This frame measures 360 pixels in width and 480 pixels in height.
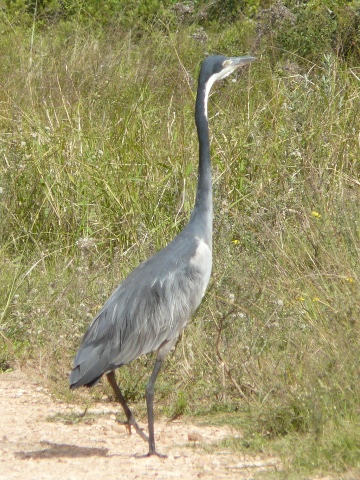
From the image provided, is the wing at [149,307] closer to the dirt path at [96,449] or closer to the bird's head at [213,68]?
A: the dirt path at [96,449]

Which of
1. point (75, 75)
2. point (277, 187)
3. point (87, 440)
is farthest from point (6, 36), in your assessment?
point (87, 440)

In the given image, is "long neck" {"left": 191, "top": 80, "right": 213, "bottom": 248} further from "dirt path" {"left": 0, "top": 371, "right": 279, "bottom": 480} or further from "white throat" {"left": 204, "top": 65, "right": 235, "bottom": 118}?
"dirt path" {"left": 0, "top": 371, "right": 279, "bottom": 480}

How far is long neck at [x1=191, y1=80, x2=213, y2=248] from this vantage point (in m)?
5.33

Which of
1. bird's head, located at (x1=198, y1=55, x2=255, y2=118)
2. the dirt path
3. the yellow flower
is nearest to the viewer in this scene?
the dirt path

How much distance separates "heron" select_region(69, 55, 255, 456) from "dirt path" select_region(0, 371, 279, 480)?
15cm

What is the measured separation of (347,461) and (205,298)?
238 cm

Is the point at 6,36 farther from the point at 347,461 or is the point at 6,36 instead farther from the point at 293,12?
the point at 347,461

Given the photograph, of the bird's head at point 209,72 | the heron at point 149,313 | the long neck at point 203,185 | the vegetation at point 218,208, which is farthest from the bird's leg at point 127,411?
the bird's head at point 209,72

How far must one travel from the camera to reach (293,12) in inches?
408

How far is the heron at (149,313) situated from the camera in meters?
4.66

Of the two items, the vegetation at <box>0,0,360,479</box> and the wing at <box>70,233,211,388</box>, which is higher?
the wing at <box>70,233,211,388</box>

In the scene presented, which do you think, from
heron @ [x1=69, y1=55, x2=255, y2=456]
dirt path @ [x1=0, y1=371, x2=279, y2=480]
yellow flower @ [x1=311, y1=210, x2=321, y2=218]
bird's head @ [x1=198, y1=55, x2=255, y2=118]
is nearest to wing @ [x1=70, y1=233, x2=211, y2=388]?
heron @ [x1=69, y1=55, x2=255, y2=456]

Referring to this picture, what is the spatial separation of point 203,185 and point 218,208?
1724mm

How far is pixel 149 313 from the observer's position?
4934 millimetres
